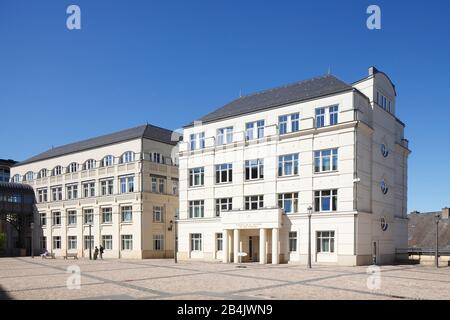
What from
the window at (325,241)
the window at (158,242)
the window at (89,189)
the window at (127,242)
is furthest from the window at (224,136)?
the window at (89,189)

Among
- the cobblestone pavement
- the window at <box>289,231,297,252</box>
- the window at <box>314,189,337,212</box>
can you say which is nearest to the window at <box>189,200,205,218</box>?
the window at <box>289,231,297,252</box>

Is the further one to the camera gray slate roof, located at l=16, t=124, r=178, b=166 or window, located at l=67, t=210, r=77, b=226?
window, located at l=67, t=210, r=77, b=226

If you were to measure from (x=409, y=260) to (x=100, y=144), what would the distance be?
37.9 meters

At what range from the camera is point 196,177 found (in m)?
41.4

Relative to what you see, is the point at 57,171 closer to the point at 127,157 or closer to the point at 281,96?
the point at 127,157

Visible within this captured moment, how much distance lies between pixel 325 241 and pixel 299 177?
18.4ft

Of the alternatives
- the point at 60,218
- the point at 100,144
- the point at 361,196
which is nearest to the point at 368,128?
the point at 361,196

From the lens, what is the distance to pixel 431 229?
5462cm

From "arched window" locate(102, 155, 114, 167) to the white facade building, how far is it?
12.1 metres

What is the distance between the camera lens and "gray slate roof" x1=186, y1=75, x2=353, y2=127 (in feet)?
113

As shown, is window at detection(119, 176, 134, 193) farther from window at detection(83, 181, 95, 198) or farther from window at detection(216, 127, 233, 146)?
window at detection(216, 127, 233, 146)

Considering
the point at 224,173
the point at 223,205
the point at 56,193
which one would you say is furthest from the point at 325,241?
the point at 56,193

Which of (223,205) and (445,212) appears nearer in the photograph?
(223,205)
